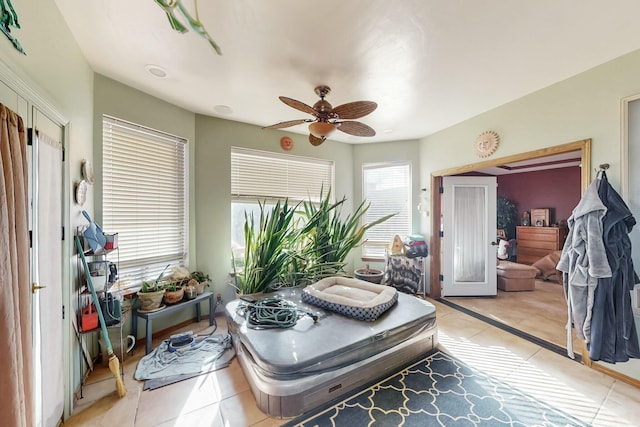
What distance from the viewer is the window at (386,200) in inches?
168

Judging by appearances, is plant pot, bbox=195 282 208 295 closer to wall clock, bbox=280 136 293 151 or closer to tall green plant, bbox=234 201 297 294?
tall green plant, bbox=234 201 297 294

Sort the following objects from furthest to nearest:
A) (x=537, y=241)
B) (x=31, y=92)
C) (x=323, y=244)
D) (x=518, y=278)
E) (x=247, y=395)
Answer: (x=537, y=241)
(x=518, y=278)
(x=323, y=244)
(x=247, y=395)
(x=31, y=92)

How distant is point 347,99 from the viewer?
9.03 ft

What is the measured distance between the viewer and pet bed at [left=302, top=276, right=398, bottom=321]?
2180 millimetres

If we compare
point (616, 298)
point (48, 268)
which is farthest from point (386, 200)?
point (48, 268)

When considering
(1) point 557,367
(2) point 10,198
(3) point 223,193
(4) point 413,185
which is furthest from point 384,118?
(2) point 10,198

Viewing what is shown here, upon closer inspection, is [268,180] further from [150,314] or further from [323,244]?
[150,314]

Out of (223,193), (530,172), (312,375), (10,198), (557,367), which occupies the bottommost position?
(557,367)

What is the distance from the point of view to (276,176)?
3.77 meters

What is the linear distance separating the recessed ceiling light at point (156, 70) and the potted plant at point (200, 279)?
2160 millimetres

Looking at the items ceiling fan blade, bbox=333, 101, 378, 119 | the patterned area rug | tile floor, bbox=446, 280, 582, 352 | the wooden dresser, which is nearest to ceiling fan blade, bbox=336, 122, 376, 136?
ceiling fan blade, bbox=333, 101, 378, 119

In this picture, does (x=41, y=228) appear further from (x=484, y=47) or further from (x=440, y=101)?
(x=440, y=101)

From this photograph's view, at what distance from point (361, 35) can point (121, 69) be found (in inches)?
83.2

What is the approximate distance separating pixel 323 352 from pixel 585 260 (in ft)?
7.26
